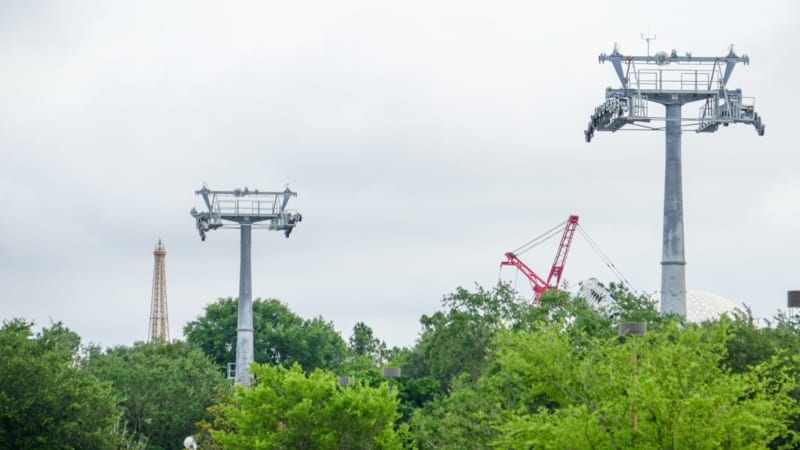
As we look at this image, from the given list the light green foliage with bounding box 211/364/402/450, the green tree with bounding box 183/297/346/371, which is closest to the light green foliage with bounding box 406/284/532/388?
the light green foliage with bounding box 211/364/402/450

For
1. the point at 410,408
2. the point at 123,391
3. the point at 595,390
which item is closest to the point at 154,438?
the point at 123,391

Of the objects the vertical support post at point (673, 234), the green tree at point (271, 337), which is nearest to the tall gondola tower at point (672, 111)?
the vertical support post at point (673, 234)

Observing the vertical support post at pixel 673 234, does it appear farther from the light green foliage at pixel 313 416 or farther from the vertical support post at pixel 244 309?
the vertical support post at pixel 244 309

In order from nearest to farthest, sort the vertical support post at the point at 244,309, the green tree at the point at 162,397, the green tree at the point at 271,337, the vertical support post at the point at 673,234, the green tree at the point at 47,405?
the green tree at the point at 47,405 → the vertical support post at the point at 673,234 → the green tree at the point at 162,397 → the vertical support post at the point at 244,309 → the green tree at the point at 271,337

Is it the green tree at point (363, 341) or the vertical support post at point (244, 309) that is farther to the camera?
the green tree at point (363, 341)

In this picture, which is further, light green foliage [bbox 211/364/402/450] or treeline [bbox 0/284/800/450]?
light green foliage [bbox 211/364/402/450]

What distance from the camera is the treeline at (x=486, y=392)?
3700 centimetres

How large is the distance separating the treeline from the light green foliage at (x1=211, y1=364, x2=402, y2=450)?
7 cm

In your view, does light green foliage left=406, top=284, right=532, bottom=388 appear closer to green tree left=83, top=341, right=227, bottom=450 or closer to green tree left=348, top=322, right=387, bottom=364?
green tree left=83, top=341, right=227, bottom=450

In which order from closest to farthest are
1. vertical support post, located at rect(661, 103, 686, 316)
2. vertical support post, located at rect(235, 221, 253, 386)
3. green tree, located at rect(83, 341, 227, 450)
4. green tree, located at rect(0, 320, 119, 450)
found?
green tree, located at rect(0, 320, 119, 450)
vertical support post, located at rect(661, 103, 686, 316)
green tree, located at rect(83, 341, 227, 450)
vertical support post, located at rect(235, 221, 253, 386)

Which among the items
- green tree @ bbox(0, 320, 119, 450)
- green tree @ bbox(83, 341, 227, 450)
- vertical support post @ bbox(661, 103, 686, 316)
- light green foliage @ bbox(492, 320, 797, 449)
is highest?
vertical support post @ bbox(661, 103, 686, 316)

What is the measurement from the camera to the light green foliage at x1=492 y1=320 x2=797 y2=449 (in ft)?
117

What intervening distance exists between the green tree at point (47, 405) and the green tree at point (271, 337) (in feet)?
223

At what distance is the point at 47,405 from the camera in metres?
66.2
